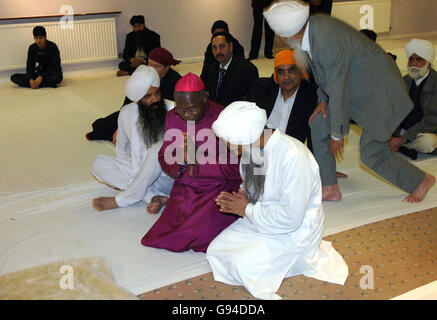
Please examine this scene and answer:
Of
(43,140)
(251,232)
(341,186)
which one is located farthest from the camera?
(43,140)

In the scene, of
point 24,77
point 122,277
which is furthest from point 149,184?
point 24,77

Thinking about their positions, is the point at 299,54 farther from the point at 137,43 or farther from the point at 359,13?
the point at 359,13

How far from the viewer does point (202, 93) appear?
3.01 m

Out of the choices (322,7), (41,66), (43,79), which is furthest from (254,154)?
(322,7)

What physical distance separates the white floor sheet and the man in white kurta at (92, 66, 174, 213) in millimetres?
96

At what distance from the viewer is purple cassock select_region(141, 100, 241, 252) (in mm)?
2789

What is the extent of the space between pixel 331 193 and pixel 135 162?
1298 mm

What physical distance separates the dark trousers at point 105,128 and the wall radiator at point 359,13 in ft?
22.4

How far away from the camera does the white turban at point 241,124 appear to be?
2.32 m

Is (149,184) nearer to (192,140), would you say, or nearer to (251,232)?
(192,140)

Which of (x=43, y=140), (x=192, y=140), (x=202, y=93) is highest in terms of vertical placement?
(x=202, y=93)

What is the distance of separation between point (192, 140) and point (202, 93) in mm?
289

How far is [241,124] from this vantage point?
231cm

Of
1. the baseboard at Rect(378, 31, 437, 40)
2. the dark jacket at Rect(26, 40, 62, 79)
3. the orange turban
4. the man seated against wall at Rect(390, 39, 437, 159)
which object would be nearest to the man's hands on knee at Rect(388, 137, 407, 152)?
the man seated against wall at Rect(390, 39, 437, 159)
